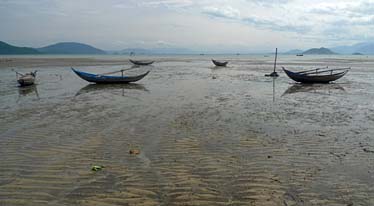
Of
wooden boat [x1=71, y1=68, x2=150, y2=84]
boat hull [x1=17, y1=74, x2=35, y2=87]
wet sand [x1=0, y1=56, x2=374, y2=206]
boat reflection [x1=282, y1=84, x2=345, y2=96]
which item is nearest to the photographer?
wet sand [x1=0, y1=56, x2=374, y2=206]

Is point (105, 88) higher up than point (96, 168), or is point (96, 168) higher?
point (105, 88)

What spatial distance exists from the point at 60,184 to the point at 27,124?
642cm

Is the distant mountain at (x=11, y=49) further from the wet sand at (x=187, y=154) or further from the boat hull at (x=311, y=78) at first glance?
the wet sand at (x=187, y=154)

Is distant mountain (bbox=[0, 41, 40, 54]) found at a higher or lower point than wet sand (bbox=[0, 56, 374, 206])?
higher

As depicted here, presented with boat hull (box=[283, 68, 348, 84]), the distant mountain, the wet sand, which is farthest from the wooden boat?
the distant mountain

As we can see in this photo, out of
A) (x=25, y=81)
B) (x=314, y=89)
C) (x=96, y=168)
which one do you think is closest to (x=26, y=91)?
(x=25, y=81)

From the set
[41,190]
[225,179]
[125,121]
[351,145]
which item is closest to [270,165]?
[225,179]

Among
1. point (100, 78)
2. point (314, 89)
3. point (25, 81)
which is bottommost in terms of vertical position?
point (314, 89)

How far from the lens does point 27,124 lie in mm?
11438

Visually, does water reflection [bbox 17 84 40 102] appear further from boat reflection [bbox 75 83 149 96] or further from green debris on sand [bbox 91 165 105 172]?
green debris on sand [bbox 91 165 105 172]

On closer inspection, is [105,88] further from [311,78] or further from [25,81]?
[311,78]

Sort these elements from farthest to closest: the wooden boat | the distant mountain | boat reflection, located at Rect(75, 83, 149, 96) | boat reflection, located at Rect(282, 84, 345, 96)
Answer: the distant mountain, the wooden boat, boat reflection, located at Rect(282, 84, 345, 96), boat reflection, located at Rect(75, 83, 149, 96)

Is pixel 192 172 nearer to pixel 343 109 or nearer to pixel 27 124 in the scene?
pixel 27 124

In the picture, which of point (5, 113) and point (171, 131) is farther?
point (5, 113)
